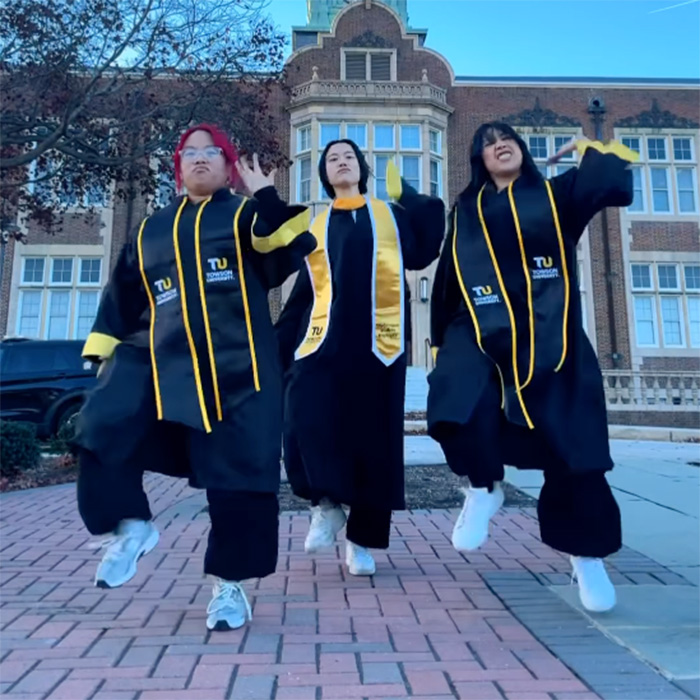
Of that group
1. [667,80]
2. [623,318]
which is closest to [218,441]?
[623,318]

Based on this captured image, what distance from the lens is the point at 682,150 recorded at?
66.9ft

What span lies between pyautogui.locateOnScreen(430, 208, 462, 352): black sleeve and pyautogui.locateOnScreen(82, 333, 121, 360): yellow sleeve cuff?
1320 millimetres

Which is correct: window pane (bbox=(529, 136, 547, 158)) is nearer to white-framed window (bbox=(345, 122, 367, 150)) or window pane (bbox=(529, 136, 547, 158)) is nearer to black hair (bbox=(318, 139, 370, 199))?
white-framed window (bbox=(345, 122, 367, 150))

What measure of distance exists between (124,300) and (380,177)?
15.9m

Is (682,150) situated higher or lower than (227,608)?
higher

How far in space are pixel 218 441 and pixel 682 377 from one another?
1697cm

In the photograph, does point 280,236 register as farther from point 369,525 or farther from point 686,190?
point 686,190

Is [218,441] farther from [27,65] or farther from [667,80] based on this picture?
[667,80]

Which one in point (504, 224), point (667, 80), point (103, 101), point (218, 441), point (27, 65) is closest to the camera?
point (218, 441)

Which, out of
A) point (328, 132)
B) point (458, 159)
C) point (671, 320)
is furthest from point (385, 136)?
point (671, 320)

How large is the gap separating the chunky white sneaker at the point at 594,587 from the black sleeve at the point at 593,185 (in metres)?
1.29

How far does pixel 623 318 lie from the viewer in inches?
760

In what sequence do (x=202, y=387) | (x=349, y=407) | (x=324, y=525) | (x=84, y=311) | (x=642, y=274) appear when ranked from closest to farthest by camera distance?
(x=202, y=387) < (x=349, y=407) < (x=324, y=525) < (x=84, y=311) < (x=642, y=274)

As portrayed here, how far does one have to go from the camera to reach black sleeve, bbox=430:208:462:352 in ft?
9.48
